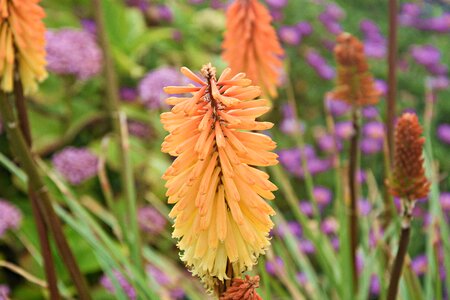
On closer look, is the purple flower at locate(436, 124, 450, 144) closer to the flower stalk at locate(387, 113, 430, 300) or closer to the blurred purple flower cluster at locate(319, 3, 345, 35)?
the blurred purple flower cluster at locate(319, 3, 345, 35)

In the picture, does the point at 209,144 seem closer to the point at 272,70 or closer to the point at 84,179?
the point at 272,70

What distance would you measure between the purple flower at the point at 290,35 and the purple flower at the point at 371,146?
141 cm

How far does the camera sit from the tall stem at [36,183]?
6.04 feet

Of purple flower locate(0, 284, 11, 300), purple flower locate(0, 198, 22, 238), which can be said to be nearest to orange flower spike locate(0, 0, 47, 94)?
purple flower locate(0, 284, 11, 300)

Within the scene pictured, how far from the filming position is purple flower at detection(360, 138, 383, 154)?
549 centimetres

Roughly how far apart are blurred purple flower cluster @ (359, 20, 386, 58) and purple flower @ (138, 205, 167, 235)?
342 cm

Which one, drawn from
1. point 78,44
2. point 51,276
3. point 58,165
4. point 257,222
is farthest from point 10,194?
point 257,222

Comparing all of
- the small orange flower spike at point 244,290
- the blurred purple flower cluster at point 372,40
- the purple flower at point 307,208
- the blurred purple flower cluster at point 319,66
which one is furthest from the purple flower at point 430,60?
the small orange flower spike at point 244,290

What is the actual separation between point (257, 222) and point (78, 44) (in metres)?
2.93

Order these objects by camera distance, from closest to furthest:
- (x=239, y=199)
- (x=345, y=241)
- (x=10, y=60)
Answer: (x=239, y=199), (x=10, y=60), (x=345, y=241)

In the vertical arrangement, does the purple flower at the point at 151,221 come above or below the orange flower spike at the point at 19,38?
below

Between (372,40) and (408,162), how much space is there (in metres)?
5.48

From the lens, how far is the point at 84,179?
3.82 m

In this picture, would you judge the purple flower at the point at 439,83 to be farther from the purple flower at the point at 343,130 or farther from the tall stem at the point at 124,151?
the tall stem at the point at 124,151
